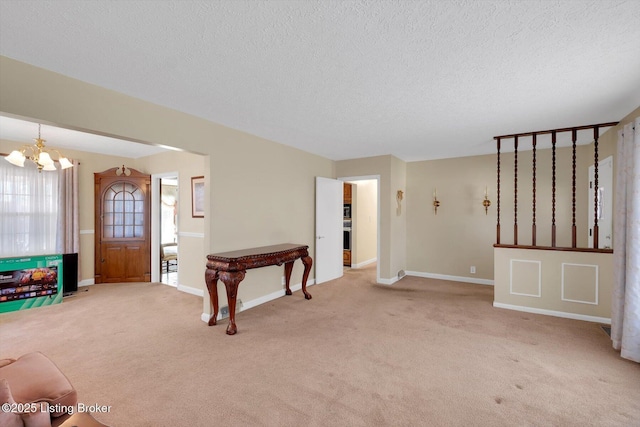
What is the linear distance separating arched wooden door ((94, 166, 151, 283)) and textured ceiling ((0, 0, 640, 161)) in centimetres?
320

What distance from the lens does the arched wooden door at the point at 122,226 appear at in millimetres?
5348

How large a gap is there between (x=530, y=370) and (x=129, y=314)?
177 inches

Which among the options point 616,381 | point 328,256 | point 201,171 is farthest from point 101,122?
point 616,381

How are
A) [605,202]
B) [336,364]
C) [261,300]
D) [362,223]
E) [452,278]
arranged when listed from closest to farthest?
1. [336,364]
2. [605,202]
3. [261,300]
4. [452,278]
5. [362,223]

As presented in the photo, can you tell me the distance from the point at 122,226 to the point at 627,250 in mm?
7208

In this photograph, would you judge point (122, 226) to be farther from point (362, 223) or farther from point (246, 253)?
point (362, 223)

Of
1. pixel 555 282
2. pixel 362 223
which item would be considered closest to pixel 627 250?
pixel 555 282

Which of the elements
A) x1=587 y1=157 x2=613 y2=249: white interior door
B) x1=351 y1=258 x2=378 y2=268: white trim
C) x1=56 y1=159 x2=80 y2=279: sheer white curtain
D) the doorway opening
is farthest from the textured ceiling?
x1=351 y1=258 x2=378 y2=268: white trim

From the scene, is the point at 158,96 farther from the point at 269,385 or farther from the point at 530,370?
the point at 530,370

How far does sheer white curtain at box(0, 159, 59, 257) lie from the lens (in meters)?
4.36

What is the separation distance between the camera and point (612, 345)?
2848mm

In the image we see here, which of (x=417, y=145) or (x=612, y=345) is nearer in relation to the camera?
(x=612, y=345)

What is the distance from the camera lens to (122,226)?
5.46 metres

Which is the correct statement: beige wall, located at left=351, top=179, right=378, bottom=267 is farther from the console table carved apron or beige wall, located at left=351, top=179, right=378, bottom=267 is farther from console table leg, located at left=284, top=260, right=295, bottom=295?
the console table carved apron
